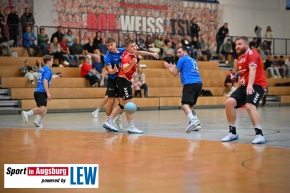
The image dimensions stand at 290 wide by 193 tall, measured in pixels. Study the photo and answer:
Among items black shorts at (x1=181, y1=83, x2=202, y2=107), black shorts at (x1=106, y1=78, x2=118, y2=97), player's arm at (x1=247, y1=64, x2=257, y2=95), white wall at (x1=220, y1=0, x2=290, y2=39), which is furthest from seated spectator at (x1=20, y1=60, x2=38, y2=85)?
white wall at (x1=220, y1=0, x2=290, y2=39)

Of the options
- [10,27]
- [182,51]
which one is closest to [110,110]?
[182,51]

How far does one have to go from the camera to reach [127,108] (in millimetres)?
11648

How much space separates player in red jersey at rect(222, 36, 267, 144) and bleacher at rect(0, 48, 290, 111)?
44.6 feet

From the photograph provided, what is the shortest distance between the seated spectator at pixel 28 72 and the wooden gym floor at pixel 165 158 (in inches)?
453

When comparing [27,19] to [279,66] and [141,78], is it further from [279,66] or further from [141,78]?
[279,66]

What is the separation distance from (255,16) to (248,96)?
29.0 metres

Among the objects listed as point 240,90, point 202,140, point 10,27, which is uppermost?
point 10,27

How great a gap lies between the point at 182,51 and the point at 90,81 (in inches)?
517

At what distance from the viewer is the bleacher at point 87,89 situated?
22906mm

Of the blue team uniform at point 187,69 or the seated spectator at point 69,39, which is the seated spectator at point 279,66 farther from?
the blue team uniform at point 187,69

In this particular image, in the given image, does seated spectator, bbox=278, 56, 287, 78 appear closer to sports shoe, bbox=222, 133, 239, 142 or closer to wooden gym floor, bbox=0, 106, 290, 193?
wooden gym floor, bbox=0, 106, 290, 193

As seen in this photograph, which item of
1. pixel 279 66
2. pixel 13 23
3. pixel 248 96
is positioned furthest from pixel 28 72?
pixel 279 66

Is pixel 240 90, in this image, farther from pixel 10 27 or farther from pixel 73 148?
pixel 10 27

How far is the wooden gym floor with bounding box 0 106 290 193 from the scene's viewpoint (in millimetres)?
5699
